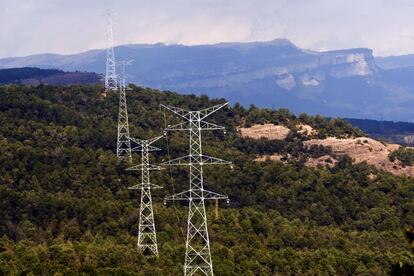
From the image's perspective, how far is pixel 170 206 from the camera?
88.1m

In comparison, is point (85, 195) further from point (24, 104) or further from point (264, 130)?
point (264, 130)

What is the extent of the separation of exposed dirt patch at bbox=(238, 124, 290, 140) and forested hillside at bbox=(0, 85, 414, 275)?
64.8 inches

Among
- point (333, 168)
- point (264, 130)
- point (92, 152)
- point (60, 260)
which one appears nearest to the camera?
point (60, 260)

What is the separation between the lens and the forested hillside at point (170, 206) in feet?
232

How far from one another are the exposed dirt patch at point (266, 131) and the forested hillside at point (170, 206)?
1.65 m

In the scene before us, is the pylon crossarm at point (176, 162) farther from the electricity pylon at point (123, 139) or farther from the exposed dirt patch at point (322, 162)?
the exposed dirt patch at point (322, 162)

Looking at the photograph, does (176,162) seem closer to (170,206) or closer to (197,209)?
(170,206)

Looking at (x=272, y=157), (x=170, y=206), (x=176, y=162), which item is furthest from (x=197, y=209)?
(x=272, y=157)

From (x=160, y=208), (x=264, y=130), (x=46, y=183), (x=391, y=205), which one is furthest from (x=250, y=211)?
(x=264, y=130)

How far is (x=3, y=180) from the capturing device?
8762cm

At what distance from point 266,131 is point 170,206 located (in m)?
30.9

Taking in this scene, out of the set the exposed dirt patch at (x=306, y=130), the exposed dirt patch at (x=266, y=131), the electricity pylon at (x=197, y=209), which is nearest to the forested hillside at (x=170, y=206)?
the exposed dirt patch at (x=306, y=130)

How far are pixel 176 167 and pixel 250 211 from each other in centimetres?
1424

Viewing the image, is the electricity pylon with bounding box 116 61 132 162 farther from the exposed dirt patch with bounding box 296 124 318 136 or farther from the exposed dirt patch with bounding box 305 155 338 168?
the exposed dirt patch with bounding box 296 124 318 136
